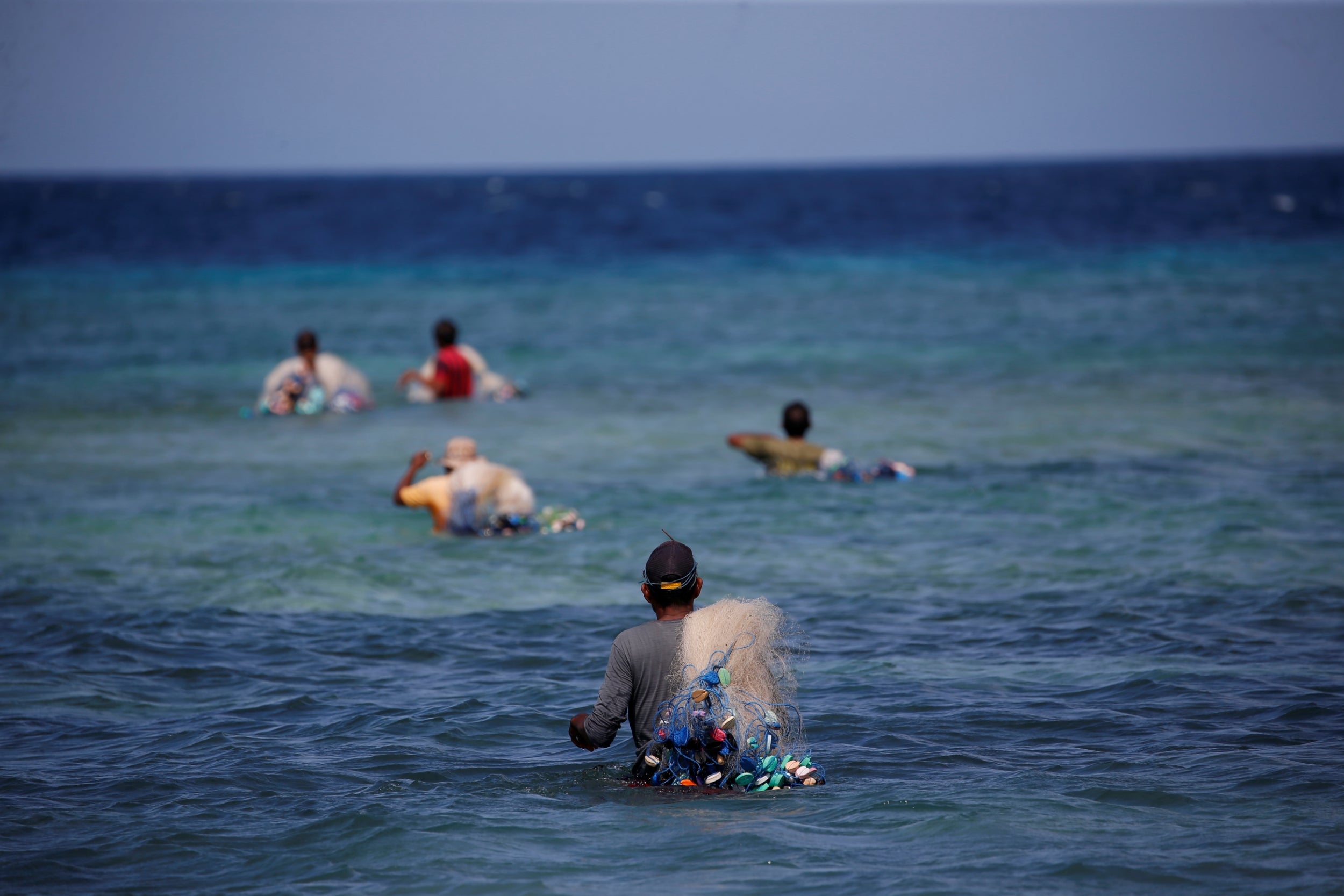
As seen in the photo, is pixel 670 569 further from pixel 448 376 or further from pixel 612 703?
pixel 448 376

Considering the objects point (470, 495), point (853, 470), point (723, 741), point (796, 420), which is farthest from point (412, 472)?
point (723, 741)

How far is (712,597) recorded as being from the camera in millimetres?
9938

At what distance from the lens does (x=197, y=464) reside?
1577cm

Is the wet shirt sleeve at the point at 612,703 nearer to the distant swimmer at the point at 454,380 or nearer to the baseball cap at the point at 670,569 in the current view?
the baseball cap at the point at 670,569

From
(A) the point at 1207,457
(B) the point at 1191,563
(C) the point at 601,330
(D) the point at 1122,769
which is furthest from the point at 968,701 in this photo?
(C) the point at 601,330

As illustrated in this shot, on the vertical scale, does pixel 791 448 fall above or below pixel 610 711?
above

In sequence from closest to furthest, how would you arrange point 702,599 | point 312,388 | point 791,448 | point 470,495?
point 702,599, point 470,495, point 791,448, point 312,388

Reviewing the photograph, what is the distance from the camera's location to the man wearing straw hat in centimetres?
1181

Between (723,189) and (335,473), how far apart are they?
353ft

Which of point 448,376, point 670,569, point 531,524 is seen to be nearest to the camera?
point 670,569

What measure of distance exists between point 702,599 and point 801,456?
4432mm

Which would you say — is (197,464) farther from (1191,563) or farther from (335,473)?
(1191,563)

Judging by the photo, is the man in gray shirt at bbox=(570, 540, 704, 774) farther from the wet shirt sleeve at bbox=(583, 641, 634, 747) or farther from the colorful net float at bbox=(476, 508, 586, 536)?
the colorful net float at bbox=(476, 508, 586, 536)

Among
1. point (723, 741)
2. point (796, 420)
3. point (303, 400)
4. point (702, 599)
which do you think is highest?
point (303, 400)
